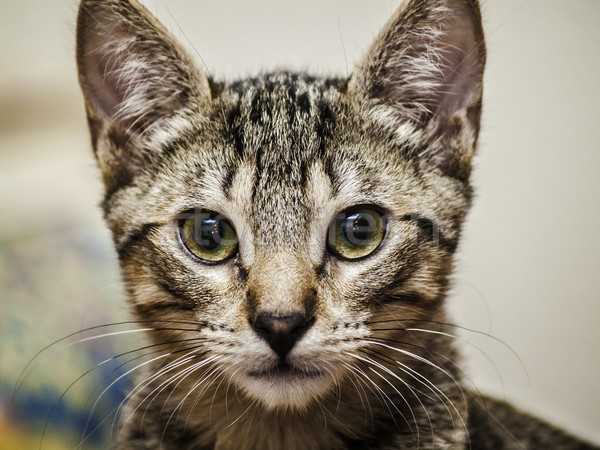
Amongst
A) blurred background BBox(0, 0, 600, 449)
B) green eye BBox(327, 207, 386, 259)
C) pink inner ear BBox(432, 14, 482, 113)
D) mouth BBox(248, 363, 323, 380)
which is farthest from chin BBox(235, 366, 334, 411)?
→ pink inner ear BBox(432, 14, 482, 113)

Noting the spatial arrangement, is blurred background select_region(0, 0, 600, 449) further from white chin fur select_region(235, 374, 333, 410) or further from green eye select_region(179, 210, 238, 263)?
white chin fur select_region(235, 374, 333, 410)

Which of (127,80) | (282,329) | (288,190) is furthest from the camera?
(127,80)

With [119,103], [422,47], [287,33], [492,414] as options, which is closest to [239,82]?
[287,33]

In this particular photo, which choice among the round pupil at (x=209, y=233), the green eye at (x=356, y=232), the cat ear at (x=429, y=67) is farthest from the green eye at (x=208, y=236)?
the cat ear at (x=429, y=67)

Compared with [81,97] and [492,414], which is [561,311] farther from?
[81,97]

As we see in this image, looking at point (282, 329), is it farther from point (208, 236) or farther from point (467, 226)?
point (467, 226)

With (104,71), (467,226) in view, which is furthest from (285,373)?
(104,71)
